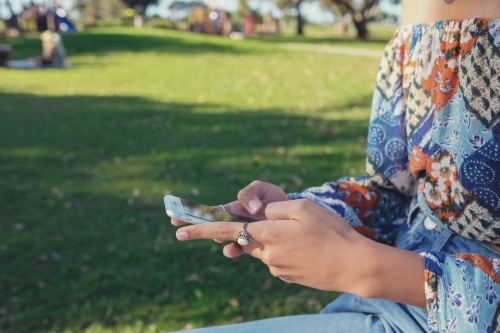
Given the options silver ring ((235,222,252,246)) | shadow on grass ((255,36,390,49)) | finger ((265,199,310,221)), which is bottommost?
shadow on grass ((255,36,390,49))

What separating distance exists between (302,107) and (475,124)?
8.49 m

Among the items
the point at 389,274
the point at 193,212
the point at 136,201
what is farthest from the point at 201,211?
the point at 136,201

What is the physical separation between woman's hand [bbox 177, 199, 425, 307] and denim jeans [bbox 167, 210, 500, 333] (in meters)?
0.15

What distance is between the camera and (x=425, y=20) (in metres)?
1.40

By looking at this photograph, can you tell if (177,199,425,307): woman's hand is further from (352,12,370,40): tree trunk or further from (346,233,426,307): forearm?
(352,12,370,40): tree trunk

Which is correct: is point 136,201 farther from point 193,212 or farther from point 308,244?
point 308,244

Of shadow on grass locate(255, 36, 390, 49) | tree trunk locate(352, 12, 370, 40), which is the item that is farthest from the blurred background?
tree trunk locate(352, 12, 370, 40)

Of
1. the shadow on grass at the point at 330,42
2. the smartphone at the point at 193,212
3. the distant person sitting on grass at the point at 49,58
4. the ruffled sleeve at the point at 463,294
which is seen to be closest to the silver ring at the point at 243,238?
the smartphone at the point at 193,212

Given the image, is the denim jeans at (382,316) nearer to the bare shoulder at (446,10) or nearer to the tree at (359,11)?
the bare shoulder at (446,10)

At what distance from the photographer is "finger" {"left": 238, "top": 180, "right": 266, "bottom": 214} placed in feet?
4.67

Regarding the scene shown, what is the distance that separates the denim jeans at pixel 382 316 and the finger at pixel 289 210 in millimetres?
331

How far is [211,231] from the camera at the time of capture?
114 centimetres

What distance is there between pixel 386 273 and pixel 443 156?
1.26ft

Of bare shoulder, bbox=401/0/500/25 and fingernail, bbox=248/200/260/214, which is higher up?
bare shoulder, bbox=401/0/500/25
